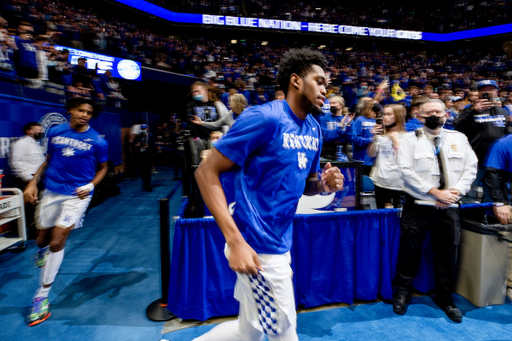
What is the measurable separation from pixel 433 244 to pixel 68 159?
3.86 metres

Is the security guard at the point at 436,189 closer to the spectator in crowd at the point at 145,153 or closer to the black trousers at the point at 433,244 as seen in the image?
the black trousers at the point at 433,244

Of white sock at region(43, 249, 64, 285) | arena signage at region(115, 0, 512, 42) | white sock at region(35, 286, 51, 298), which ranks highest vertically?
→ arena signage at region(115, 0, 512, 42)

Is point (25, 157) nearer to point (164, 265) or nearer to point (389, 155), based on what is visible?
point (164, 265)

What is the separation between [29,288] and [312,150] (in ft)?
12.2

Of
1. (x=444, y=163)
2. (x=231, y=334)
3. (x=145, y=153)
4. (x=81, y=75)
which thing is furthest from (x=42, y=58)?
(x=444, y=163)

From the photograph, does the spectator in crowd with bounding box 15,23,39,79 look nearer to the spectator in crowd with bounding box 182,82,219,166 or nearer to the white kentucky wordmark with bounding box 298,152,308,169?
the spectator in crowd with bounding box 182,82,219,166

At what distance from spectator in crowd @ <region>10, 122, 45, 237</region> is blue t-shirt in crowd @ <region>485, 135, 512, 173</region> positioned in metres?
6.75

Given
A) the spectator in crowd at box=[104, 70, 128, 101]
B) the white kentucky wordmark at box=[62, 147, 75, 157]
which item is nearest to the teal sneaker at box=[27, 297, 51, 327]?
the white kentucky wordmark at box=[62, 147, 75, 157]

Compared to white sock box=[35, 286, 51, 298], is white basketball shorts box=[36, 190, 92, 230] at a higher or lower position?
higher

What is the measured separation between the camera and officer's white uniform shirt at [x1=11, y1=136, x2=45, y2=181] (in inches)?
188

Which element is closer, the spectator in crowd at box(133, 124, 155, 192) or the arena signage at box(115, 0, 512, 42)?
the spectator in crowd at box(133, 124, 155, 192)

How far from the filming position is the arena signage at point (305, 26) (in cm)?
1834

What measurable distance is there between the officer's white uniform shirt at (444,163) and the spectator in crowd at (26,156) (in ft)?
18.8

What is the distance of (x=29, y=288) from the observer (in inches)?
128
